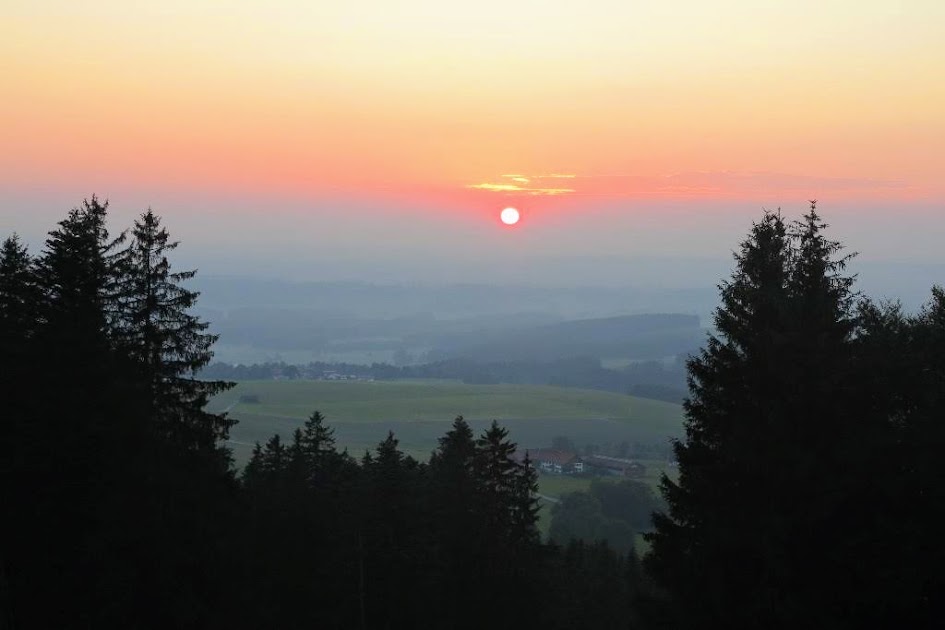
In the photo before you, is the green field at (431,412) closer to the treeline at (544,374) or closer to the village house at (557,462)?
the treeline at (544,374)

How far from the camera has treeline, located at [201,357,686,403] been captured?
17112 cm

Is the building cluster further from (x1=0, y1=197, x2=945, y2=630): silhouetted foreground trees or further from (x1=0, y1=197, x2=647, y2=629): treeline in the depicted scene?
(x1=0, y1=197, x2=945, y2=630): silhouetted foreground trees

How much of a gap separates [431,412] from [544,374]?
201 feet

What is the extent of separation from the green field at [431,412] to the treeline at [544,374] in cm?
1019

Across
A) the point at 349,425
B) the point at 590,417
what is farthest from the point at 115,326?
the point at 590,417

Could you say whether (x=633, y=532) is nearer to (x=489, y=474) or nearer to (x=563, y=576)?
(x=563, y=576)

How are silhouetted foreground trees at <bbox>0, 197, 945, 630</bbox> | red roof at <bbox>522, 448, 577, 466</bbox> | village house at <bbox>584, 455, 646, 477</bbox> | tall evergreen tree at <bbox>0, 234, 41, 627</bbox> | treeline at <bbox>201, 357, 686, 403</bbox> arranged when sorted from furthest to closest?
1. treeline at <bbox>201, 357, 686, 403</bbox>
2. red roof at <bbox>522, 448, 577, 466</bbox>
3. village house at <bbox>584, 455, 646, 477</bbox>
4. tall evergreen tree at <bbox>0, 234, 41, 627</bbox>
5. silhouetted foreground trees at <bbox>0, 197, 945, 630</bbox>

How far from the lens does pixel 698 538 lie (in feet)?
57.9

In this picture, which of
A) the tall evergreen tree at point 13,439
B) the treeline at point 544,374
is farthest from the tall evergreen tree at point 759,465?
the treeline at point 544,374

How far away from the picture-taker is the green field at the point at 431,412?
11431cm

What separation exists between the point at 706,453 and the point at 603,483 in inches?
2540

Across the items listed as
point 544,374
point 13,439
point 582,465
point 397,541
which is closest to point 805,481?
point 13,439

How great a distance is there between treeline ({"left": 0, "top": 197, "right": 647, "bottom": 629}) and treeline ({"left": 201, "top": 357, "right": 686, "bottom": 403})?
132195 millimetres

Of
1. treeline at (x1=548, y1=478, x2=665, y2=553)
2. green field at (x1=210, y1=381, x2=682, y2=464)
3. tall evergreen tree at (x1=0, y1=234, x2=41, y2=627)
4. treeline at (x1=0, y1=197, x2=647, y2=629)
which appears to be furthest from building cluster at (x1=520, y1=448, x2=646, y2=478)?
tall evergreen tree at (x1=0, y1=234, x2=41, y2=627)
